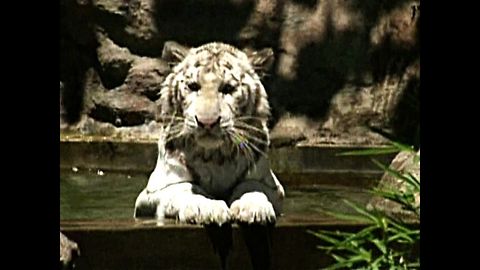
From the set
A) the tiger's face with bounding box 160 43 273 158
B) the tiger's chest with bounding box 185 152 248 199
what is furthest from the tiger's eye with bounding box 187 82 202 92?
the tiger's chest with bounding box 185 152 248 199

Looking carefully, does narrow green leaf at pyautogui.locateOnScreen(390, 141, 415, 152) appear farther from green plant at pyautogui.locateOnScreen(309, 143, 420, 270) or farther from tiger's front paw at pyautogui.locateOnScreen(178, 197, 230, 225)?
tiger's front paw at pyautogui.locateOnScreen(178, 197, 230, 225)

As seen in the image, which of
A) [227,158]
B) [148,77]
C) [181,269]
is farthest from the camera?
[148,77]

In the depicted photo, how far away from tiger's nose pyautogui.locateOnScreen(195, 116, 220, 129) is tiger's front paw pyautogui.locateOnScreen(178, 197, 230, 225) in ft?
0.86

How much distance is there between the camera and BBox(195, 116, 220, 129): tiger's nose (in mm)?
3930

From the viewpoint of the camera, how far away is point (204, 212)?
382cm

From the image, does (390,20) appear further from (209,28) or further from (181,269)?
(181,269)

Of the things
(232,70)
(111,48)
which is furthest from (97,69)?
(232,70)

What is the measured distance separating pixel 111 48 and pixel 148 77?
1.55ft

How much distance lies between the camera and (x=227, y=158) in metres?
4.27

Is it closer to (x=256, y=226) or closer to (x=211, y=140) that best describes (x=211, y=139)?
(x=211, y=140)

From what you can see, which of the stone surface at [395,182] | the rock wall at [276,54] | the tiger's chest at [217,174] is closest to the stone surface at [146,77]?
the rock wall at [276,54]

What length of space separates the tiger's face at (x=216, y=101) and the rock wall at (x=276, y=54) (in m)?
3.80

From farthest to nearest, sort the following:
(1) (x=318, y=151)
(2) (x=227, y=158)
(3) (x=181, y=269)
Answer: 1. (1) (x=318, y=151)
2. (2) (x=227, y=158)
3. (3) (x=181, y=269)
